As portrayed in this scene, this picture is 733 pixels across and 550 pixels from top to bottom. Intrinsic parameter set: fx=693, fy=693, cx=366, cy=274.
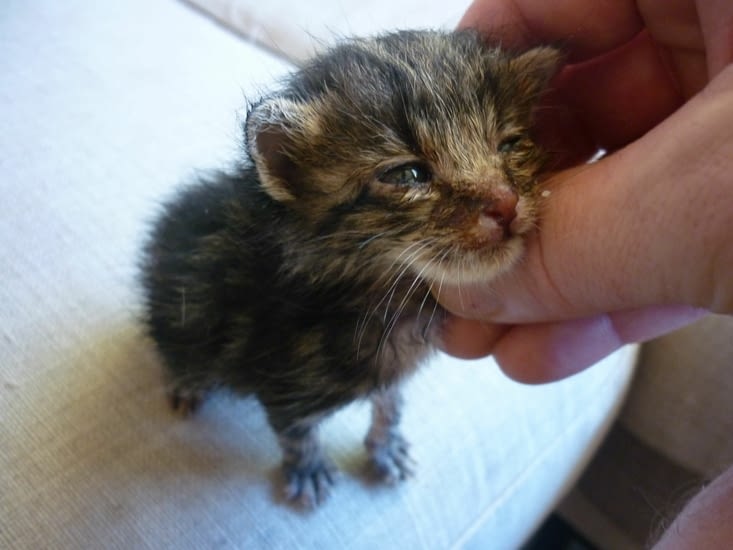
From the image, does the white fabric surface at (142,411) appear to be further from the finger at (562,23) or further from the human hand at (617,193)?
the finger at (562,23)

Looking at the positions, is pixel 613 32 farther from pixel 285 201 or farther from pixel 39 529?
pixel 39 529

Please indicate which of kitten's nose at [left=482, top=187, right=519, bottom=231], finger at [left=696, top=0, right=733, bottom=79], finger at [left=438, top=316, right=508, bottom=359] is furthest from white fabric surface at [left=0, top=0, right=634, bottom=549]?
finger at [left=696, top=0, right=733, bottom=79]

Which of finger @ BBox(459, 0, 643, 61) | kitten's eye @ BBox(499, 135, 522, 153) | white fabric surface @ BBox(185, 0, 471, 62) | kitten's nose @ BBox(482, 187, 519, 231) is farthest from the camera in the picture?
white fabric surface @ BBox(185, 0, 471, 62)

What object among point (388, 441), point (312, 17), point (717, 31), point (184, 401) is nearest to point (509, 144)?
point (717, 31)

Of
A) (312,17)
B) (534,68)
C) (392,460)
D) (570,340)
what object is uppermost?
(534,68)

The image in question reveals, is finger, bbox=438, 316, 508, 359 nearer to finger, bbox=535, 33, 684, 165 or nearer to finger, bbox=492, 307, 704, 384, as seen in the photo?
finger, bbox=492, 307, 704, 384

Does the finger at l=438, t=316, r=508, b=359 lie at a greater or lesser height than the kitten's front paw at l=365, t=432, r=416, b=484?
greater

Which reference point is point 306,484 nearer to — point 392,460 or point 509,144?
point 392,460
